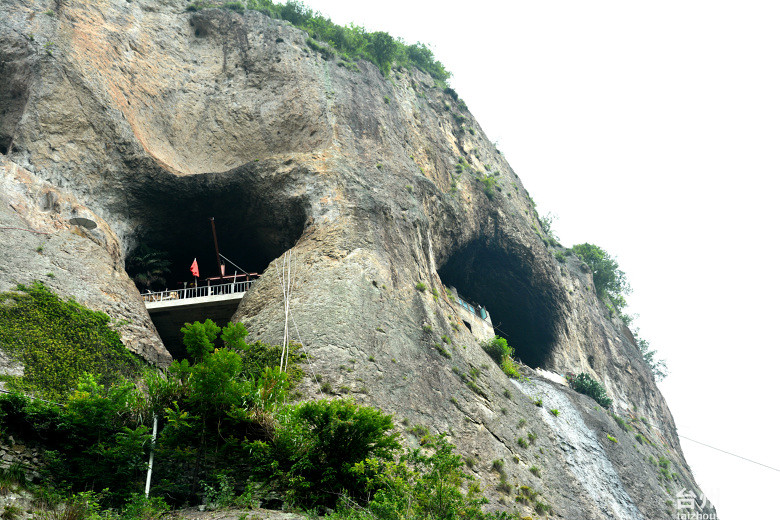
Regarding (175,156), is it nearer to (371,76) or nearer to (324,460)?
(371,76)

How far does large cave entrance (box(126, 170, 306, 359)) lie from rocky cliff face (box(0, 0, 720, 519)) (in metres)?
0.09

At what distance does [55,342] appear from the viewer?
16516 mm

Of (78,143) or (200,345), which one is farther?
(78,143)

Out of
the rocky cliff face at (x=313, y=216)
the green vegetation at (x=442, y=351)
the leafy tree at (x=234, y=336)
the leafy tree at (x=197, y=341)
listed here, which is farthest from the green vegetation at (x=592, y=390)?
the leafy tree at (x=197, y=341)

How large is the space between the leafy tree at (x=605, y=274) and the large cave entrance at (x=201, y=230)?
86.6 ft

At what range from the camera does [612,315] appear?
4441cm

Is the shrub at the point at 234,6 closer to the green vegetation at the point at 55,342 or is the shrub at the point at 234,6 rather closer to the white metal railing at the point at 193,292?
the white metal railing at the point at 193,292

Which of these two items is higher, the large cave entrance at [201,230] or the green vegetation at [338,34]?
the green vegetation at [338,34]

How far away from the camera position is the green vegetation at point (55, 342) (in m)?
15.4

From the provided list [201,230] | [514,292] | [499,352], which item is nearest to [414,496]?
[499,352]

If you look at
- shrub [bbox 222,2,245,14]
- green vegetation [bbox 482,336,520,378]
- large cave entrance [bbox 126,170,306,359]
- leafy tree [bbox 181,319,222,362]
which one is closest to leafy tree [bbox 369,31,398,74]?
shrub [bbox 222,2,245,14]

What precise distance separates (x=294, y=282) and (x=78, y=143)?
8.93 m

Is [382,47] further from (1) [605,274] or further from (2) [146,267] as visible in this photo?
(1) [605,274]

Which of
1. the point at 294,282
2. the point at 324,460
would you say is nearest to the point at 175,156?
the point at 294,282
